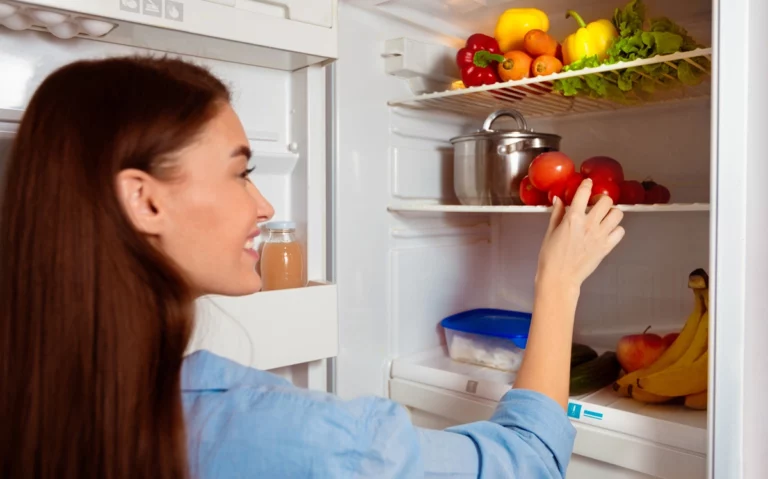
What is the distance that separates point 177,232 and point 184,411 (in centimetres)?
19

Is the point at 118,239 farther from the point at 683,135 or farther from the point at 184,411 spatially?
the point at 683,135

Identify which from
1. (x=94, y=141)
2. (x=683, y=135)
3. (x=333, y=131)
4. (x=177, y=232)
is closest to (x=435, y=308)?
(x=333, y=131)

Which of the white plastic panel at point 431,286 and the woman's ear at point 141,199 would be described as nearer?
the woman's ear at point 141,199

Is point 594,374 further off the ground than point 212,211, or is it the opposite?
point 212,211

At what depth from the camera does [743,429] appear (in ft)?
3.11

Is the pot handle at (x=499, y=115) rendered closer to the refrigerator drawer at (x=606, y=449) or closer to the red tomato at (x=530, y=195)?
the red tomato at (x=530, y=195)

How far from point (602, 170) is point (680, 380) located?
0.41 meters

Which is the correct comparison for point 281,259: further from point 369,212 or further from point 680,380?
point 680,380

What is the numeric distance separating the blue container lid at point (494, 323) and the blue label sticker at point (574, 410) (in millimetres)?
208

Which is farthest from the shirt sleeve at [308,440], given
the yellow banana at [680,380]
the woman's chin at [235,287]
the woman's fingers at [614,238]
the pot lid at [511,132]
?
the pot lid at [511,132]

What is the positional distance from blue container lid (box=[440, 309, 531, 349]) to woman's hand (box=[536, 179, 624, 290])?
41 cm

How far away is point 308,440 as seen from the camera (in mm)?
618

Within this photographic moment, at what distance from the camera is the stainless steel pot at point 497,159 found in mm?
1366

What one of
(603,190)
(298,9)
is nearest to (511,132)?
(603,190)
